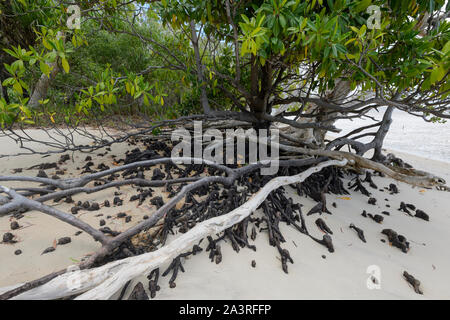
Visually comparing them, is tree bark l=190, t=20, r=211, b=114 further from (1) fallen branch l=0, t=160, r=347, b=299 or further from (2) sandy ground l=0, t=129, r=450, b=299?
(1) fallen branch l=0, t=160, r=347, b=299

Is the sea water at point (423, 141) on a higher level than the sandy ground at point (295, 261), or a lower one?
higher

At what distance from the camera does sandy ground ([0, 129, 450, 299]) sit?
1.21 m

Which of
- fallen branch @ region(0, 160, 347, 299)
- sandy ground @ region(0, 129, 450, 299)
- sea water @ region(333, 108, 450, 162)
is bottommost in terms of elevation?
sandy ground @ region(0, 129, 450, 299)

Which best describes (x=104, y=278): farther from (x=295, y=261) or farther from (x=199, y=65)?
(x=199, y=65)

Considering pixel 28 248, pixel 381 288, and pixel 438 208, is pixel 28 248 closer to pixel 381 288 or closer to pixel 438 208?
pixel 381 288

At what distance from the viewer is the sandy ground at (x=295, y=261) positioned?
1208 millimetres

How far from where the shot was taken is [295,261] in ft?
4.87

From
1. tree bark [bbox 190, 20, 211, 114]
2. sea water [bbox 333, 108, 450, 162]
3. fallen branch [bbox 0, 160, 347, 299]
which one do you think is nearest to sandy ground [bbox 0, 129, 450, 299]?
fallen branch [bbox 0, 160, 347, 299]

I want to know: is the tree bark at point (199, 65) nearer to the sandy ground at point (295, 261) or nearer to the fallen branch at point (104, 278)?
the sandy ground at point (295, 261)

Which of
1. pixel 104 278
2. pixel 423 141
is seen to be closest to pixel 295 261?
pixel 104 278

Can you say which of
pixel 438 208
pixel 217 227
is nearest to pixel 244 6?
pixel 217 227

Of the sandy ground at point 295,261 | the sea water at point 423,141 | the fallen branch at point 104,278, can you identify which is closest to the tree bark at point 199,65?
the sandy ground at point 295,261

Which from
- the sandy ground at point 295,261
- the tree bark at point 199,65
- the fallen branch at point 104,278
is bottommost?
the sandy ground at point 295,261
